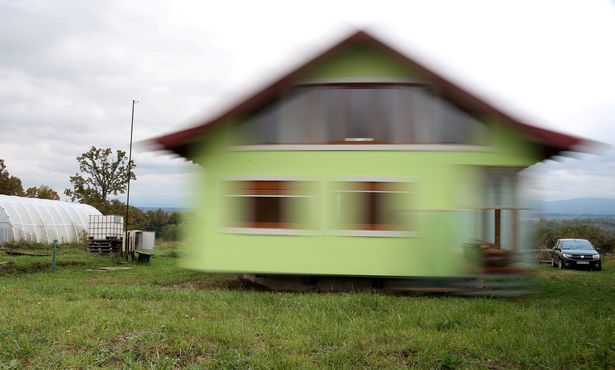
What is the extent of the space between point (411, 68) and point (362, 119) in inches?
62.0

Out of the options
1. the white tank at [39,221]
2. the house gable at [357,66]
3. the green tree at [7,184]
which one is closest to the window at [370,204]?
the house gable at [357,66]

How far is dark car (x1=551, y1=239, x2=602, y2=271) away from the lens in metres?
25.0

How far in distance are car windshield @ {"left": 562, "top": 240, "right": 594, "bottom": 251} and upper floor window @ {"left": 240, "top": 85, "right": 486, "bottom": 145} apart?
49.7 feet

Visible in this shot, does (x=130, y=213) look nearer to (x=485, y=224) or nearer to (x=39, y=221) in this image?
(x=39, y=221)

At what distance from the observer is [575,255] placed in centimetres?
2539

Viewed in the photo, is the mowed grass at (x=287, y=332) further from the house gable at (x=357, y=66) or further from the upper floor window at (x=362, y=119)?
the house gable at (x=357, y=66)

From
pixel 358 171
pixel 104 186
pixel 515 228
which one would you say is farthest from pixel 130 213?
pixel 515 228

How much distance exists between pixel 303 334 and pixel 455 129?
7.62 metres

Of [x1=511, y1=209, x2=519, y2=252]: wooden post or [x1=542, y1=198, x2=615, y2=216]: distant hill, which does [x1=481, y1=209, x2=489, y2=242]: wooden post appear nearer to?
[x1=511, y1=209, x2=519, y2=252]: wooden post

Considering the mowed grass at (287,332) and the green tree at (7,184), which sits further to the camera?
the green tree at (7,184)

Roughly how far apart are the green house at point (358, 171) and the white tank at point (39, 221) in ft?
59.6

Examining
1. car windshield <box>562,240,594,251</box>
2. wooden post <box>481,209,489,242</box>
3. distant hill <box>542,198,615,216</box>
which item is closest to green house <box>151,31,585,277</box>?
wooden post <box>481,209,489,242</box>

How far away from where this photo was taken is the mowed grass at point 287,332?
22.8 feet

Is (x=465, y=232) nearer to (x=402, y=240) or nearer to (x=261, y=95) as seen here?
(x=402, y=240)
